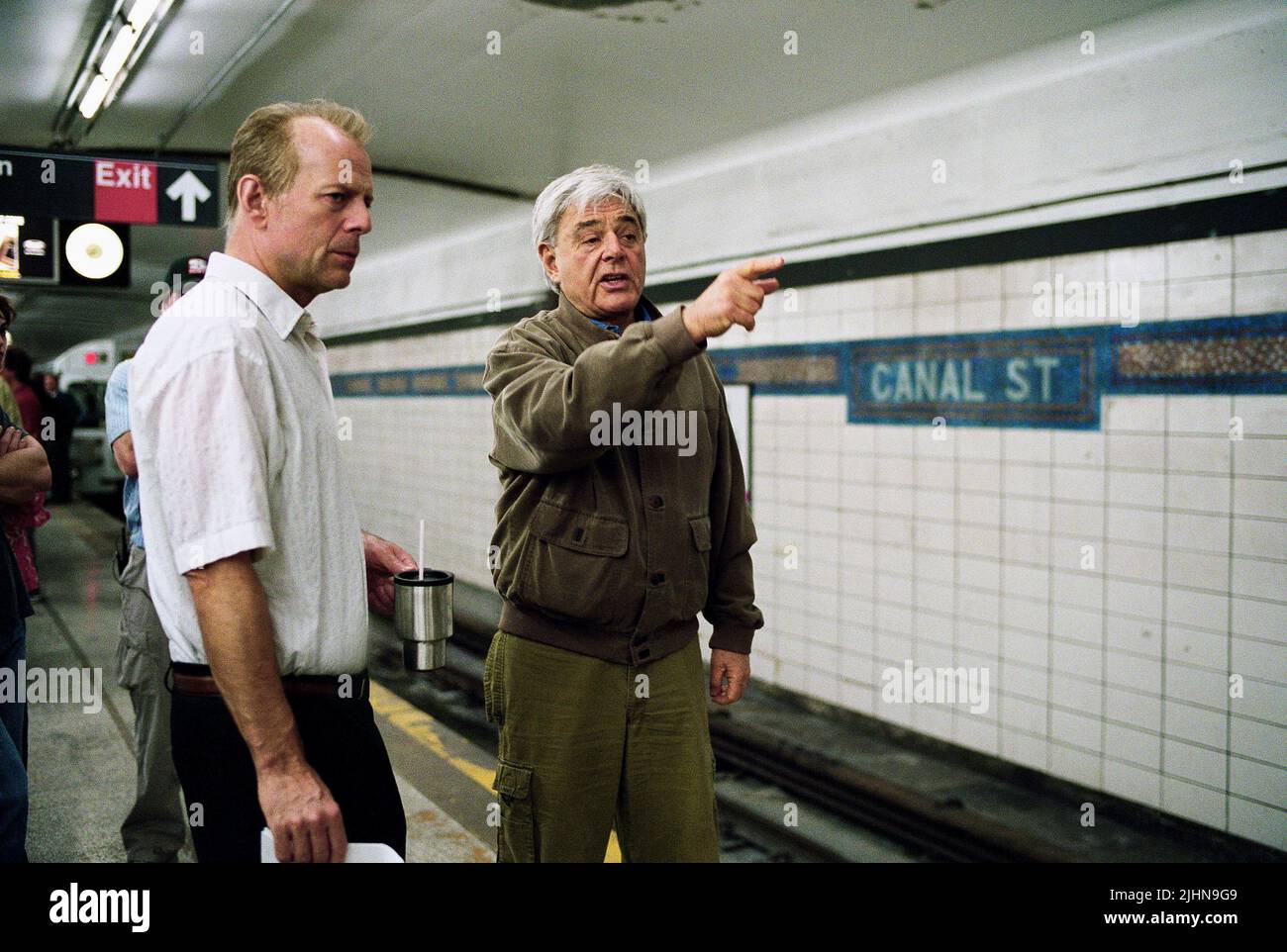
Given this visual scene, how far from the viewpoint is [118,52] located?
5418mm

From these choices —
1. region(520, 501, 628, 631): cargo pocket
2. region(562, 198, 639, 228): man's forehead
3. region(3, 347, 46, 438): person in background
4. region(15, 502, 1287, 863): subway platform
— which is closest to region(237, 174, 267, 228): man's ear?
region(562, 198, 639, 228): man's forehead

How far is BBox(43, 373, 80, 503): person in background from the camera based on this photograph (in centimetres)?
878

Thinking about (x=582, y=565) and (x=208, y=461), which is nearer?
(x=208, y=461)

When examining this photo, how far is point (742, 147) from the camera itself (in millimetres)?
6426

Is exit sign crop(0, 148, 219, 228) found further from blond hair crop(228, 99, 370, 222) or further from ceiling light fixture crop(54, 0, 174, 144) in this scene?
blond hair crop(228, 99, 370, 222)

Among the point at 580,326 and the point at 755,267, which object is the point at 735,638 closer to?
the point at 580,326

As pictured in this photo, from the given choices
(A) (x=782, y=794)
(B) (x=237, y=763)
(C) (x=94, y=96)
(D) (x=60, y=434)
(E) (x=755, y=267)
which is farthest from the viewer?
(D) (x=60, y=434)

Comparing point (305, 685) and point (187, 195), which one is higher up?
point (187, 195)

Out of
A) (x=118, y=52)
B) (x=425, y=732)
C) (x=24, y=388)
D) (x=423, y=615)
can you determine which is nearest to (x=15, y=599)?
(x=423, y=615)

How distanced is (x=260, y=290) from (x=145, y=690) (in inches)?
78.0

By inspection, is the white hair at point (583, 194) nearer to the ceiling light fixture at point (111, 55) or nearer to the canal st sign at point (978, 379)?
the canal st sign at point (978, 379)
